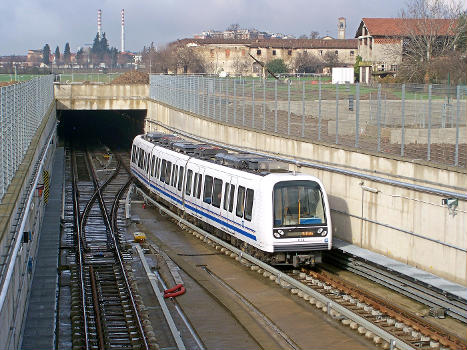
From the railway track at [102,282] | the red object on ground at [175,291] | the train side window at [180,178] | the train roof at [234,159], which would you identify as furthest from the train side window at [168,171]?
the red object on ground at [175,291]

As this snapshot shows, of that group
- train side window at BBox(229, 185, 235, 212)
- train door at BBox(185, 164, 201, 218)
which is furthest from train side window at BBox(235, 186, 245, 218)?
train door at BBox(185, 164, 201, 218)

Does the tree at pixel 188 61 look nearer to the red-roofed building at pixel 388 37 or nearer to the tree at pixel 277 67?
the tree at pixel 277 67

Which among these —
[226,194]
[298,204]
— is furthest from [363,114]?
[226,194]

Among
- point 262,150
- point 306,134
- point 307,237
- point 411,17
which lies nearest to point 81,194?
point 262,150

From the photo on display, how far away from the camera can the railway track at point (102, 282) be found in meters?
13.9

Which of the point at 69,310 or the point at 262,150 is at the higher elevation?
the point at 262,150

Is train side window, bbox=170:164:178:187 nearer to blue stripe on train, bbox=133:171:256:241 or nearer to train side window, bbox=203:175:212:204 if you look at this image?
blue stripe on train, bbox=133:171:256:241

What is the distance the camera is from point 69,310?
15742 mm

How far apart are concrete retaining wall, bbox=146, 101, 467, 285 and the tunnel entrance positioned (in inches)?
1367

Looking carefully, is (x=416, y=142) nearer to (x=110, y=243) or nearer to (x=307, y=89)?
(x=307, y=89)

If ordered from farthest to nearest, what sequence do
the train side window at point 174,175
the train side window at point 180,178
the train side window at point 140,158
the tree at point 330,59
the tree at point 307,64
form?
the tree at point 307,64 < the tree at point 330,59 < the train side window at point 140,158 < the train side window at point 174,175 < the train side window at point 180,178

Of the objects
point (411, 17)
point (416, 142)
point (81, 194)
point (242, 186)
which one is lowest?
point (81, 194)

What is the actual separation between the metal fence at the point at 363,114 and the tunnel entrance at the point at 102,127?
2665 cm

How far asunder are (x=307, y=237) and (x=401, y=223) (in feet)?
7.03
